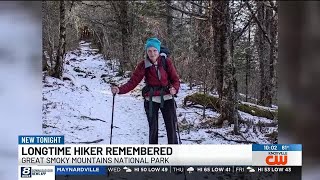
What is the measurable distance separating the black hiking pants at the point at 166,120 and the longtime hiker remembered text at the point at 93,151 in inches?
2.1

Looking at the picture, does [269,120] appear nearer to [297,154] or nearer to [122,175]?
[297,154]

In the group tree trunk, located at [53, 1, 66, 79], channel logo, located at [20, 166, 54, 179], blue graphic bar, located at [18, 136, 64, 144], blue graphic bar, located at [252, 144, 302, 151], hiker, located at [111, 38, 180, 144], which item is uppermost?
tree trunk, located at [53, 1, 66, 79]

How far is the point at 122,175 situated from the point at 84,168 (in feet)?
0.65

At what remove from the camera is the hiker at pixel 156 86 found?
2.21 m

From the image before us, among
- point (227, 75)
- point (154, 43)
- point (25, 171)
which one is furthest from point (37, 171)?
point (227, 75)

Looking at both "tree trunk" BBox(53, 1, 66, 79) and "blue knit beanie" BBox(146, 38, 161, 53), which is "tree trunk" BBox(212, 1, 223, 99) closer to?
"blue knit beanie" BBox(146, 38, 161, 53)

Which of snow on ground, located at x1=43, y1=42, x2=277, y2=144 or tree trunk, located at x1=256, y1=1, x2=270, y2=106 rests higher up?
tree trunk, located at x1=256, y1=1, x2=270, y2=106

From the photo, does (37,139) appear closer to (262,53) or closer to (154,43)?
(154,43)

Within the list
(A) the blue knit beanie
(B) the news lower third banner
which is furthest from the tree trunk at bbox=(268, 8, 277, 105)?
(A) the blue knit beanie

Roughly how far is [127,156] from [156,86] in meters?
0.39

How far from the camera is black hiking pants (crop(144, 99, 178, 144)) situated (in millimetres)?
2215

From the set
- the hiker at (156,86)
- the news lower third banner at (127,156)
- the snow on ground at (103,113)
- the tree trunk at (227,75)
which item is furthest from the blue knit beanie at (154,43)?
the news lower third banner at (127,156)

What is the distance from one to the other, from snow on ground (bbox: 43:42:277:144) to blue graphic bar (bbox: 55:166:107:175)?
133 mm

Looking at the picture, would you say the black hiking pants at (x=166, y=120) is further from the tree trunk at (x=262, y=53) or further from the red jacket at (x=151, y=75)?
the tree trunk at (x=262, y=53)
